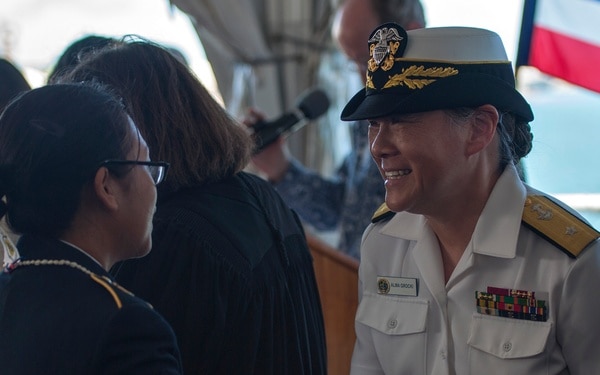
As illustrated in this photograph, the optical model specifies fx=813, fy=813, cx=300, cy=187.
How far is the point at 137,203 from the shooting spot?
1133 millimetres

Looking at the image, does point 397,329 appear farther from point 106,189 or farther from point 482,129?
point 106,189

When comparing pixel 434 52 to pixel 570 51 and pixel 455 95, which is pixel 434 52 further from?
pixel 570 51

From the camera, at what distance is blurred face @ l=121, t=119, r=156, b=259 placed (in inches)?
44.1

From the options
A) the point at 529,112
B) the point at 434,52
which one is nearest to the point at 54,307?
the point at 434,52

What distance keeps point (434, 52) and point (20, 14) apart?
2.81m

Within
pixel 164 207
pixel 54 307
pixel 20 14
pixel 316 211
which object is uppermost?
pixel 54 307

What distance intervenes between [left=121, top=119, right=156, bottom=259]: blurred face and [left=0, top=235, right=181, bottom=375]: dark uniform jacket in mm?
103

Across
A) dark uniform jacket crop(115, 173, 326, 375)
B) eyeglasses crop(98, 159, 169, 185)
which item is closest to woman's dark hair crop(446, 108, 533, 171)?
dark uniform jacket crop(115, 173, 326, 375)

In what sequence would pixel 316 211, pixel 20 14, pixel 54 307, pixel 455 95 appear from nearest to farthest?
1. pixel 54 307
2. pixel 455 95
3. pixel 316 211
4. pixel 20 14

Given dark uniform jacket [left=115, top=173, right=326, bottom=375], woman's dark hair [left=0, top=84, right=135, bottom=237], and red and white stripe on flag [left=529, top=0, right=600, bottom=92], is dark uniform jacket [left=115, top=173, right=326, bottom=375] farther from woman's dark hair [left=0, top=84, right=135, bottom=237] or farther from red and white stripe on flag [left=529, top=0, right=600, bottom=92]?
red and white stripe on flag [left=529, top=0, right=600, bottom=92]

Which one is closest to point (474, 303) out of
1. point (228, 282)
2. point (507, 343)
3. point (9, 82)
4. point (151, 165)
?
point (507, 343)

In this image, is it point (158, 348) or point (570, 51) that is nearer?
point (158, 348)

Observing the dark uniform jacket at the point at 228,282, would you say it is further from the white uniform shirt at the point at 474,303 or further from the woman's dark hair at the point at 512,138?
the woman's dark hair at the point at 512,138

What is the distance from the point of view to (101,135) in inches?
41.9
